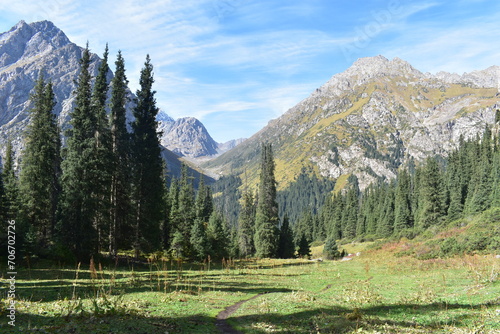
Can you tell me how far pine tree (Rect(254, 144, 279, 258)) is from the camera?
65875mm

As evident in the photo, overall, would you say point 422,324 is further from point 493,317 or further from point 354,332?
point 354,332

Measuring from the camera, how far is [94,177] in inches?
1320

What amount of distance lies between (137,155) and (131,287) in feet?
68.2

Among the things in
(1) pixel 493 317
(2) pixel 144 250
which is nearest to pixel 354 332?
(1) pixel 493 317

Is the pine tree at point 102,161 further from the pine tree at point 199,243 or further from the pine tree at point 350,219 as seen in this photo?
the pine tree at point 350,219

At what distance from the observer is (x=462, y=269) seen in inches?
1152

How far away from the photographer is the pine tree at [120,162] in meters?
37.8

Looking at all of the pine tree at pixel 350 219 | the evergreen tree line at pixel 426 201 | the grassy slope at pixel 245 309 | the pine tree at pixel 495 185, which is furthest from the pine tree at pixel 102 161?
the pine tree at pixel 350 219

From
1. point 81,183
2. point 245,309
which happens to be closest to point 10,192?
point 81,183

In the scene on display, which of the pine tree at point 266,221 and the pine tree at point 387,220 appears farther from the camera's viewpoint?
the pine tree at point 387,220

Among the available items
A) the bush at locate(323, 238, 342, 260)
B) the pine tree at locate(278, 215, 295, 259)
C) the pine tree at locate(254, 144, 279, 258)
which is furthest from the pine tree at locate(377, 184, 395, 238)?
the pine tree at locate(254, 144, 279, 258)

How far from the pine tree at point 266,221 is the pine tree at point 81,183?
129 ft

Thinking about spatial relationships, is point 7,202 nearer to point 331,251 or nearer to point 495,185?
point 331,251

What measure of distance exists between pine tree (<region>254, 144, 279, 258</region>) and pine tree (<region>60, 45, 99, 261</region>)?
1543 inches
